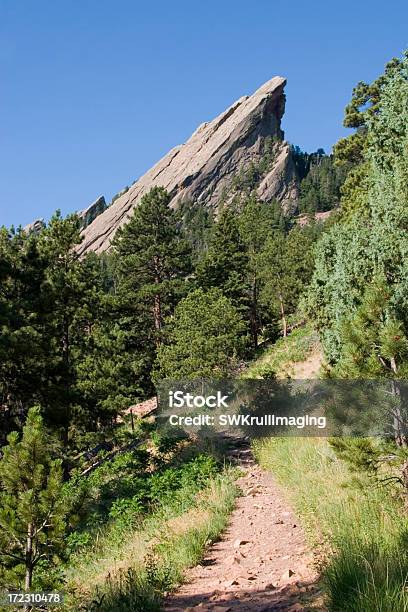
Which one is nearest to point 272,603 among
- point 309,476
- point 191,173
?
point 309,476

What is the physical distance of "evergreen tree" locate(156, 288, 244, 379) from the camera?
2127 centimetres

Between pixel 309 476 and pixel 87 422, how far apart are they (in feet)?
42.0

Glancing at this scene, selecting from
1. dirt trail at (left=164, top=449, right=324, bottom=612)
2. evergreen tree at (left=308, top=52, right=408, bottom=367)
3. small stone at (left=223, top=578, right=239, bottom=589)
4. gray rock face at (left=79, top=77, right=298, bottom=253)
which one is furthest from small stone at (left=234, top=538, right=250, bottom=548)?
gray rock face at (left=79, top=77, right=298, bottom=253)

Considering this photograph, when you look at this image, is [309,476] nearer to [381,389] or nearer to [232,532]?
[232,532]

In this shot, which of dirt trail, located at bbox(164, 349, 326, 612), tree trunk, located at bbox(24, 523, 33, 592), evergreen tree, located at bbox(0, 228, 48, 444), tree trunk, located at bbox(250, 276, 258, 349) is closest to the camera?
dirt trail, located at bbox(164, 349, 326, 612)

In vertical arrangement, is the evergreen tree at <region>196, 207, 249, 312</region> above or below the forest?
above

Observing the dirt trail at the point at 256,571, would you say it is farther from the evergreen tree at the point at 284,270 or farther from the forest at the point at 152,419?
the evergreen tree at the point at 284,270

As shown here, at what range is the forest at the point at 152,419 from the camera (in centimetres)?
646

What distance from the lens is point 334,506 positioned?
711 cm

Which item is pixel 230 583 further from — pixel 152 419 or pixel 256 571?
pixel 152 419

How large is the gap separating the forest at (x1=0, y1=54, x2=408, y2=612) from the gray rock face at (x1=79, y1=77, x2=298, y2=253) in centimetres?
10703

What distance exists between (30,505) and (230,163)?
146878 millimetres

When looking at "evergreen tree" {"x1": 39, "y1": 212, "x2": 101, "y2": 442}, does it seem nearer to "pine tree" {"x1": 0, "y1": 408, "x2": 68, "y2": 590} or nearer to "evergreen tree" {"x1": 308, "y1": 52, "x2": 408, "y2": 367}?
"evergreen tree" {"x1": 308, "y1": 52, "x2": 408, "y2": 367}

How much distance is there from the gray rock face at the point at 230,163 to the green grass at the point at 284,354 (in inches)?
4079
